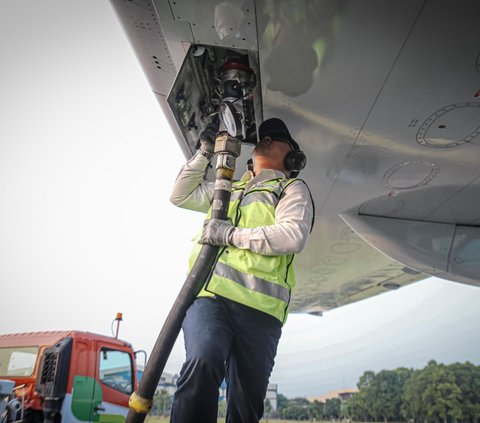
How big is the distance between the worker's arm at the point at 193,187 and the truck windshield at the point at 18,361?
5.85 meters

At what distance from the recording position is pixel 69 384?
6.21 m

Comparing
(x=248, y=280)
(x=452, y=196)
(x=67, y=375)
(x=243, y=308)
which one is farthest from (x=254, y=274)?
(x=67, y=375)

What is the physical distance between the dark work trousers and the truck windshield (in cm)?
622

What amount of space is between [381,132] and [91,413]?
260 inches

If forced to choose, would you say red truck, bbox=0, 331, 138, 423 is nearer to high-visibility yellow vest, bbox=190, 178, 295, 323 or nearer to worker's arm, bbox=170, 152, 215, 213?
worker's arm, bbox=170, 152, 215, 213

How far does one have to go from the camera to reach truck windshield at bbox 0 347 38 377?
257 inches

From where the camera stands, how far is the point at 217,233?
177 cm

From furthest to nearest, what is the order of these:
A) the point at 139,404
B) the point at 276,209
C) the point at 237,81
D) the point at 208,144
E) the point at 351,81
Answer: the point at 351,81 < the point at 237,81 < the point at 208,144 < the point at 276,209 < the point at 139,404

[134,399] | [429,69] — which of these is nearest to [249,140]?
[429,69]

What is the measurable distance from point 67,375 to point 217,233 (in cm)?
586

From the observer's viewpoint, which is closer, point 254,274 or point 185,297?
point 185,297

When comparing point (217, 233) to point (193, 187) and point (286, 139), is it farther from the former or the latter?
point (286, 139)

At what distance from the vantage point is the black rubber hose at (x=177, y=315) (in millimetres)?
1499

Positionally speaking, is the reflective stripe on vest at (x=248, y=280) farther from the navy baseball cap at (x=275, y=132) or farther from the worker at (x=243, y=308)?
the navy baseball cap at (x=275, y=132)
